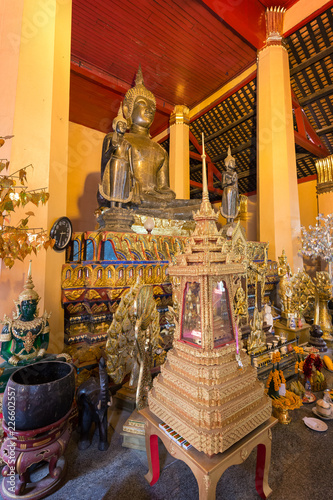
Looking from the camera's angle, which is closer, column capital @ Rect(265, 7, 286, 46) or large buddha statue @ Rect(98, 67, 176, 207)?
large buddha statue @ Rect(98, 67, 176, 207)

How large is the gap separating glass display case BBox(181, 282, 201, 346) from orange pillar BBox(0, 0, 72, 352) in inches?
64.5

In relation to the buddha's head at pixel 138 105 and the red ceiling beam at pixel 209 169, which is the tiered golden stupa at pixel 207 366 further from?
the red ceiling beam at pixel 209 169

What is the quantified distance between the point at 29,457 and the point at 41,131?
2.82m

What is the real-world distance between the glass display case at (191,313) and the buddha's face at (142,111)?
5.07m

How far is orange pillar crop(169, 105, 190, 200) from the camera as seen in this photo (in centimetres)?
703

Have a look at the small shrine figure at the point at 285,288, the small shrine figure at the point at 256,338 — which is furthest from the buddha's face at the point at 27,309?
the small shrine figure at the point at 285,288

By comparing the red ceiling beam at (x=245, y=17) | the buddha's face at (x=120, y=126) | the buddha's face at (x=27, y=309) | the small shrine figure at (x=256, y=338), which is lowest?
the small shrine figure at (x=256, y=338)

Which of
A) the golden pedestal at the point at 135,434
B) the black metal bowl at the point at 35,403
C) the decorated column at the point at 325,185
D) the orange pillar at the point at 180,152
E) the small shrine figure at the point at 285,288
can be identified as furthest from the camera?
the orange pillar at the point at 180,152

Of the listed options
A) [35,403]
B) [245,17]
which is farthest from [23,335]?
[245,17]

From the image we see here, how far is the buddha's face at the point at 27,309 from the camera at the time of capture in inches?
72.7

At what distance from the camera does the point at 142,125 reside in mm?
5508

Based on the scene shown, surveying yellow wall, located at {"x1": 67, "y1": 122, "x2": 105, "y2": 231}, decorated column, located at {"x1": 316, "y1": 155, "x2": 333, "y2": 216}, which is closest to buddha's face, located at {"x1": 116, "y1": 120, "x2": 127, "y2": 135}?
yellow wall, located at {"x1": 67, "y1": 122, "x2": 105, "y2": 231}

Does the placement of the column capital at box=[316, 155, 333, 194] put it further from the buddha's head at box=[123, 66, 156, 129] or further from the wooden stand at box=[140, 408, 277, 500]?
the wooden stand at box=[140, 408, 277, 500]

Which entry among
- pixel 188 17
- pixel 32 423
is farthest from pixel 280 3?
pixel 32 423
